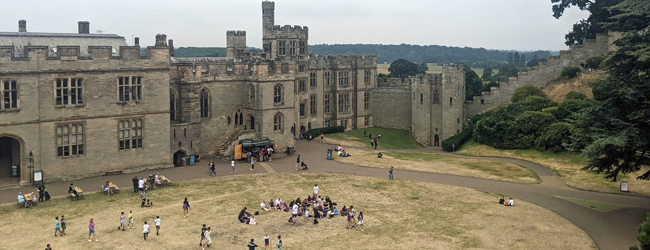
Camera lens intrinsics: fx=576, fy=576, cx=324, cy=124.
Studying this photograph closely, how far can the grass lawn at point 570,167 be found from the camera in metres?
47.8

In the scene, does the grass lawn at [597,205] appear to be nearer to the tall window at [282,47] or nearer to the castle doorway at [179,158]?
the castle doorway at [179,158]

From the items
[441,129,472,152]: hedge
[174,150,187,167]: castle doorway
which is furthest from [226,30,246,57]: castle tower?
[441,129,472,152]: hedge

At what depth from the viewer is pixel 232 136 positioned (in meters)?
64.0

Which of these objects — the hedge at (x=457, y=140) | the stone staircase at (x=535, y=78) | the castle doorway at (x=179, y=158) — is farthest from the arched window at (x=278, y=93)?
the stone staircase at (x=535, y=78)

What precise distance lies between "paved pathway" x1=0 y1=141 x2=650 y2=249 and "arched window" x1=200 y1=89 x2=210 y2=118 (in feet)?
16.8

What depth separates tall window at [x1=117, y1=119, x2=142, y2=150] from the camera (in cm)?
5334

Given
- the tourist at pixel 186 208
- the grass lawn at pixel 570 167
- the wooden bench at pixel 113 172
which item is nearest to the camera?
the tourist at pixel 186 208

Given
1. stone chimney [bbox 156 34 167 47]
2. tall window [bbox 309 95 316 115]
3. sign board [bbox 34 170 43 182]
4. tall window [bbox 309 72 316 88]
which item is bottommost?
sign board [bbox 34 170 43 182]

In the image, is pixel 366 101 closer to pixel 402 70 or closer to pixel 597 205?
pixel 597 205

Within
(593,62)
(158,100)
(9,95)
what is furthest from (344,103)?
(9,95)

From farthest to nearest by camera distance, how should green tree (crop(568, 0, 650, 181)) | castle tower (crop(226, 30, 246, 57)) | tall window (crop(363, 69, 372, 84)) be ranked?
tall window (crop(363, 69, 372, 84)) → castle tower (crop(226, 30, 246, 57)) → green tree (crop(568, 0, 650, 181))

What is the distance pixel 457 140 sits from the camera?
72.2 meters

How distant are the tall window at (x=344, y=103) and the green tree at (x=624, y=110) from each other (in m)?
46.9

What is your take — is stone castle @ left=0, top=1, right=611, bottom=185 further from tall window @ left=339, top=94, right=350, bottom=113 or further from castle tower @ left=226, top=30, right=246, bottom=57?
tall window @ left=339, top=94, right=350, bottom=113
